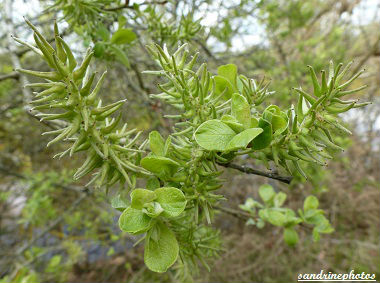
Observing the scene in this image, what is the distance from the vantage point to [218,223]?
3.40 meters

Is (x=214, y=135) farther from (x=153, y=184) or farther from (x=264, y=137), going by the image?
(x=153, y=184)

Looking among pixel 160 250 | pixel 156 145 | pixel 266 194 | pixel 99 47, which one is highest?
pixel 99 47

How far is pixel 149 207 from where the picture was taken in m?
0.57

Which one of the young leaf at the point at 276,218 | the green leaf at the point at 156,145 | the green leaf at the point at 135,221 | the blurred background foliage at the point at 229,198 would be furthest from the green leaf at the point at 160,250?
the blurred background foliage at the point at 229,198

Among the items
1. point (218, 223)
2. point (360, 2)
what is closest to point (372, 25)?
point (360, 2)

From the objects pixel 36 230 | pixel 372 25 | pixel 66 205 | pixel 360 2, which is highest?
pixel 360 2

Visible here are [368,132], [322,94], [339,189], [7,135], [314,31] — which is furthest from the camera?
[314,31]

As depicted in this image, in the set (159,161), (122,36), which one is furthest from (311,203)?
(122,36)

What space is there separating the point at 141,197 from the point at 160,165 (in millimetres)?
84

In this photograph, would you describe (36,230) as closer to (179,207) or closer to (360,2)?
(179,207)

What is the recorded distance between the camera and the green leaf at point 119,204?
67 centimetres

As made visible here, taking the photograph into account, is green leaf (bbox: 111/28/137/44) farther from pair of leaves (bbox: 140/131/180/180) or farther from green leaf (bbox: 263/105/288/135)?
green leaf (bbox: 263/105/288/135)

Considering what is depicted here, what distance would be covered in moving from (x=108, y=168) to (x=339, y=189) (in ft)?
12.9

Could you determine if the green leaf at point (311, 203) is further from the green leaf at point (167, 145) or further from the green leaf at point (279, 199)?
the green leaf at point (167, 145)
